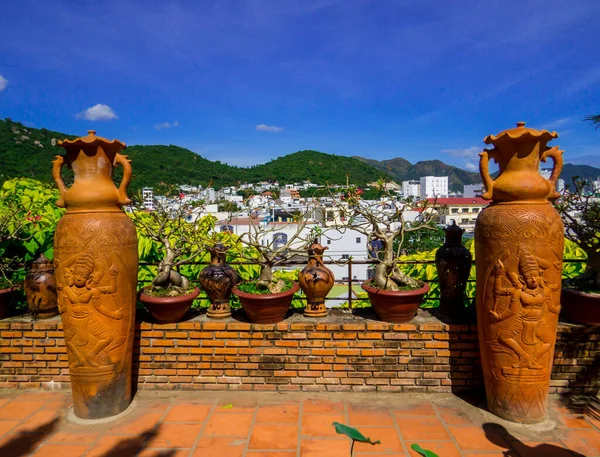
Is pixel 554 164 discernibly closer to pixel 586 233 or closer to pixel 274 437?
pixel 586 233

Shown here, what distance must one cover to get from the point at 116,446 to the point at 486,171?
10.3 ft

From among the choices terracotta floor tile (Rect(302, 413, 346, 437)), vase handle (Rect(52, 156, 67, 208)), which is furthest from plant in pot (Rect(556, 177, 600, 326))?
vase handle (Rect(52, 156, 67, 208))

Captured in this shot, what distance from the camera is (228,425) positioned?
2568mm

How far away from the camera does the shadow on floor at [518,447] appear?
7.28ft

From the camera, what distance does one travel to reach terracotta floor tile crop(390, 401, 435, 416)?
269cm

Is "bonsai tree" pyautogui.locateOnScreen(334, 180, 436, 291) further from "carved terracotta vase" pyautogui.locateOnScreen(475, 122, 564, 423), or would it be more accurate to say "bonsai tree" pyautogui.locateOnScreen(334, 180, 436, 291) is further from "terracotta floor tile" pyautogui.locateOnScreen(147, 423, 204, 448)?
"terracotta floor tile" pyautogui.locateOnScreen(147, 423, 204, 448)

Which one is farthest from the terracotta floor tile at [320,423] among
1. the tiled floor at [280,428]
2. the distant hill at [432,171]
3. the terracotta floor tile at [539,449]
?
the distant hill at [432,171]

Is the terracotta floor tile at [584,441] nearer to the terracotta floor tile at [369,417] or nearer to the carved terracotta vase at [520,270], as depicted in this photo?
the carved terracotta vase at [520,270]

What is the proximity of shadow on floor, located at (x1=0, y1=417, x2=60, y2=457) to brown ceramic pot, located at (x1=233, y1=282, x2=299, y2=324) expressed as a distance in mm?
1579

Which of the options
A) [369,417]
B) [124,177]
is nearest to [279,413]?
[369,417]

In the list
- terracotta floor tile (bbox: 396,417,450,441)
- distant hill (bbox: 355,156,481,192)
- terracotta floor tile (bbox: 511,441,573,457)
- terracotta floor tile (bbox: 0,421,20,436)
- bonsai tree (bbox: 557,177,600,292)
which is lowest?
terracotta floor tile (bbox: 0,421,20,436)

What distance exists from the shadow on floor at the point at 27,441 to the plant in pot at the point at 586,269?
3.99m

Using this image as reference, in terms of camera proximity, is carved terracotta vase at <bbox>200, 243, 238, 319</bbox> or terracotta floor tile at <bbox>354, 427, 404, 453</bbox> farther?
carved terracotta vase at <bbox>200, 243, 238, 319</bbox>

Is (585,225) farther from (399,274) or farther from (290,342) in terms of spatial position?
(290,342)
